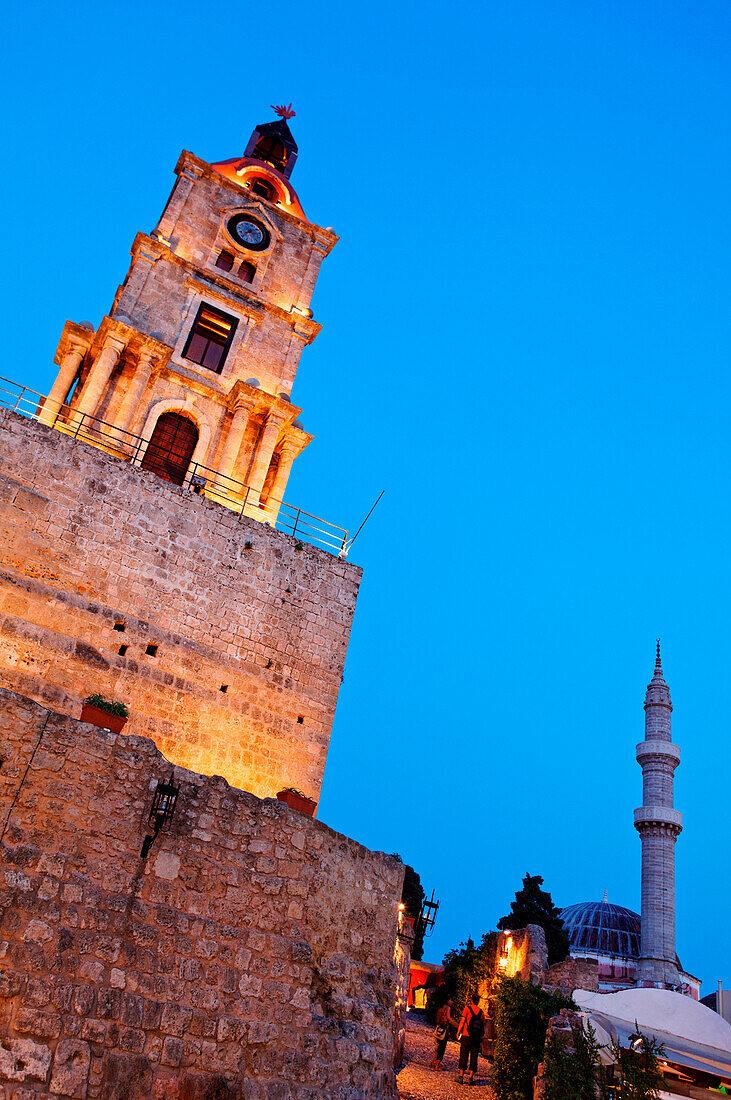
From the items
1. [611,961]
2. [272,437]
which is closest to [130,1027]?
[272,437]

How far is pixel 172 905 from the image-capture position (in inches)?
340

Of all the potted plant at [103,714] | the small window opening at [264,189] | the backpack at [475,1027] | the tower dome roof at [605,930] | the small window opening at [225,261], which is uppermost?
the small window opening at [264,189]

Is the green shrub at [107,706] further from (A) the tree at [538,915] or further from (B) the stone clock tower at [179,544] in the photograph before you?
(A) the tree at [538,915]

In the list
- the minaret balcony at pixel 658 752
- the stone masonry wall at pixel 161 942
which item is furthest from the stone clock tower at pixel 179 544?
the minaret balcony at pixel 658 752

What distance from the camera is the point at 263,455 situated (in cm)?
2094

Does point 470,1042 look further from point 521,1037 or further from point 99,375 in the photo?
point 99,375

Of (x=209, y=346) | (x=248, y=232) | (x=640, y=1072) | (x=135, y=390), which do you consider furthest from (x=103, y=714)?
(x=248, y=232)

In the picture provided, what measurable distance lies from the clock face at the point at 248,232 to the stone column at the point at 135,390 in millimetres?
6076

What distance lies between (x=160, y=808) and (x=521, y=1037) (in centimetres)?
842

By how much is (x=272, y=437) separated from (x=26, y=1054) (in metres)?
16.0

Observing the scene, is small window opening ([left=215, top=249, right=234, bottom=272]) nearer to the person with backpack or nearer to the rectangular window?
the rectangular window

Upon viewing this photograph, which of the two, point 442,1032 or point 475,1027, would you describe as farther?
point 442,1032

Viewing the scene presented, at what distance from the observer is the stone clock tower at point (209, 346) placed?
65.5 ft

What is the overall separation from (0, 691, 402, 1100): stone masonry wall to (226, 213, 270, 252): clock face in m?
19.2
